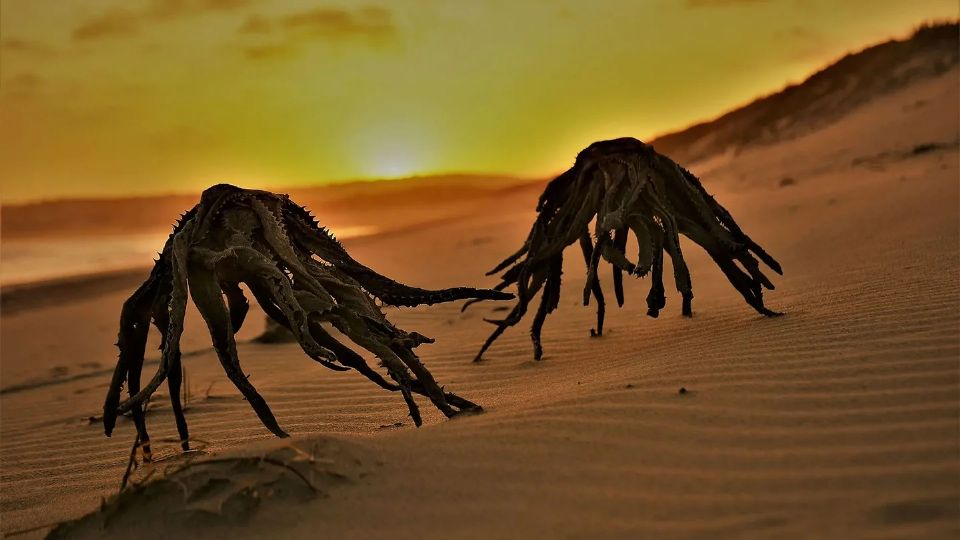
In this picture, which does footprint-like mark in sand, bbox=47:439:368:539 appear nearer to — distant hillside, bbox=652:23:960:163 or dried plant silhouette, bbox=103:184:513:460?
dried plant silhouette, bbox=103:184:513:460

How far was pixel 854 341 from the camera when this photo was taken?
152 inches

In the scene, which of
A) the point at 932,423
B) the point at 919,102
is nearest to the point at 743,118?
the point at 919,102

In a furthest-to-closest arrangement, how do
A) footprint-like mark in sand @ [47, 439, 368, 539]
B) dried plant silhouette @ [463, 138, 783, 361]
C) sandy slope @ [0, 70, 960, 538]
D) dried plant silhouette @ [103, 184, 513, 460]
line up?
1. dried plant silhouette @ [463, 138, 783, 361]
2. dried plant silhouette @ [103, 184, 513, 460]
3. footprint-like mark in sand @ [47, 439, 368, 539]
4. sandy slope @ [0, 70, 960, 538]

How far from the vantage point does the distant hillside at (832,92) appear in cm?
2533

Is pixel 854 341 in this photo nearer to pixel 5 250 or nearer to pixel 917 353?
pixel 917 353

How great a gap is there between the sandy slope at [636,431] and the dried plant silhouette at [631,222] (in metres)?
0.37

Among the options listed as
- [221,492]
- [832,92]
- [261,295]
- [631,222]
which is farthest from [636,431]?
[832,92]

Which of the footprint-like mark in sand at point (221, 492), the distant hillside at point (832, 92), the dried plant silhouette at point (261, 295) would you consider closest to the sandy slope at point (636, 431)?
the footprint-like mark in sand at point (221, 492)

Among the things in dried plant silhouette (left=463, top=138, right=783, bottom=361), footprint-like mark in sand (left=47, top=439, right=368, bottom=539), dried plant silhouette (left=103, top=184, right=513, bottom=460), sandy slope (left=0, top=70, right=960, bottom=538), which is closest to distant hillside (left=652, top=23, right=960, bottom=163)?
sandy slope (left=0, top=70, right=960, bottom=538)

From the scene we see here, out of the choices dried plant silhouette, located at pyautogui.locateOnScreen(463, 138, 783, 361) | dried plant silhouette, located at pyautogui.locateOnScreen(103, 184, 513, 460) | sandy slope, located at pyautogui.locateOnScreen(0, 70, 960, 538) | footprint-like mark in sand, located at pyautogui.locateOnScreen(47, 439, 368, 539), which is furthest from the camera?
dried plant silhouette, located at pyautogui.locateOnScreen(463, 138, 783, 361)

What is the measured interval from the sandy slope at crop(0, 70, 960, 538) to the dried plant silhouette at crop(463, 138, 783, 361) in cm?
37

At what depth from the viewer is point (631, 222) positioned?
4738 mm

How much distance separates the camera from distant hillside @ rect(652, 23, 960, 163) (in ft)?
83.1

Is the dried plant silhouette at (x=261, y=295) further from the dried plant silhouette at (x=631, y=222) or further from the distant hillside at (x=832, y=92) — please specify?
the distant hillside at (x=832, y=92)
